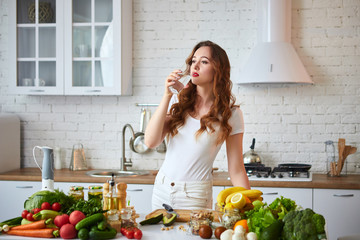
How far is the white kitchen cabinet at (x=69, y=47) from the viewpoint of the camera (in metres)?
4.23

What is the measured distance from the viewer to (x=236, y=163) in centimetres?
267

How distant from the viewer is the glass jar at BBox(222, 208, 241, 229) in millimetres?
2002

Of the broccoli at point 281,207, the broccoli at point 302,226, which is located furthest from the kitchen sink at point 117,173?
the broccoli at point 302,226

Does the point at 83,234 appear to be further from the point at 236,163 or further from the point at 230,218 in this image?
the point at 236,163

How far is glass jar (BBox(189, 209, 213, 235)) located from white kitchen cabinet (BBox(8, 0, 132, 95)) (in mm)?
2319

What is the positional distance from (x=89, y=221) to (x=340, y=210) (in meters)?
2.46

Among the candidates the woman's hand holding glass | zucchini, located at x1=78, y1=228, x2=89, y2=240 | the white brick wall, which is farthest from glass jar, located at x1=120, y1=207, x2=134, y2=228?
the white brick wall

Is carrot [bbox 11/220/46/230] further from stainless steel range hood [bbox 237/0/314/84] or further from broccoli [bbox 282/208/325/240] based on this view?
stainless steel range hood [bbox 237/0/314/84]

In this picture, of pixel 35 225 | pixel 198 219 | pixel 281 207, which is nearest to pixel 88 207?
pixel 35 225

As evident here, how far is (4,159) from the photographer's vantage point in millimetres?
4344

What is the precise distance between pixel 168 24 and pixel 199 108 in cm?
197

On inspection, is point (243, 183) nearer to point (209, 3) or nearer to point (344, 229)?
point (344, 229)

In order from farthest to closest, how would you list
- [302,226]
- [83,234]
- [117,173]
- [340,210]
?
[117,173] → [340,210] → [83,234] → [302,226]

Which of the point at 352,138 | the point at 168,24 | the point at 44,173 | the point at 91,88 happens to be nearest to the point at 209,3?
the point at 168,24
